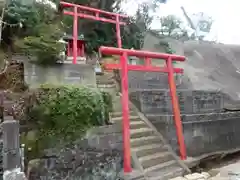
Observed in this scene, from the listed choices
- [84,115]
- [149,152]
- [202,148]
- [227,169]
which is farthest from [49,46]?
[227,169]

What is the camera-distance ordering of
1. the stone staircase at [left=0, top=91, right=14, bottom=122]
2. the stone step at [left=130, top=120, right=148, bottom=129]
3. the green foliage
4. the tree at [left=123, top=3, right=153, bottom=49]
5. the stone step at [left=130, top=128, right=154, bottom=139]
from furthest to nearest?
the tree at [left=123, top=3, right=153, bottom=49] < the stone step at [left=130, top=120, right=148, bottom=129] < the stone step at [left=130, top=128, right=154, bottom=139] < the green foliage < the stone staircase at [left=0, top=91, right=14, bottom=122]

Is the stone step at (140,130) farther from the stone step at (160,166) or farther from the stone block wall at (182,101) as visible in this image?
the stone step at (160,166)

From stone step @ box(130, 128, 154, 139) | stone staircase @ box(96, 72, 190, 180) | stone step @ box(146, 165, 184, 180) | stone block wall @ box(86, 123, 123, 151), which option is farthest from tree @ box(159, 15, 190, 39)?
stone block wall @ box(86, 123, 123, 151)

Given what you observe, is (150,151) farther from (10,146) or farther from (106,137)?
(10,146)

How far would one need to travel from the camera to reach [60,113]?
570 centimetres

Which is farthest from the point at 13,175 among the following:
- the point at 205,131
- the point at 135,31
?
the point at 135,31

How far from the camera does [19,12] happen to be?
28.2 feet

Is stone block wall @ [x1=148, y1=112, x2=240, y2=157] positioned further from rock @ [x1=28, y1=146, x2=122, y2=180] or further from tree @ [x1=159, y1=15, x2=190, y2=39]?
tree @ [x1=159, y1=15, x2=190, y2=39]

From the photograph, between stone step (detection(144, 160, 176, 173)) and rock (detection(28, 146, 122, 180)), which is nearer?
rock (detection(28, 146, 122, 180))

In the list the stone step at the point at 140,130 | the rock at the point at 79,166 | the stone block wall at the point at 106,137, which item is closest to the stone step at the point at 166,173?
the stone block wall at the point at 106,137

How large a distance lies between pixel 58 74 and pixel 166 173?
4112 mm

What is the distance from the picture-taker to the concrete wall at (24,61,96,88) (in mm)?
6773

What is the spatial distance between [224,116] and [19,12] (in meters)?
8.64

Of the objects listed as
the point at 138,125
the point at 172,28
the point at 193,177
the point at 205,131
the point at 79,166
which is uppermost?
the point at 172,28
